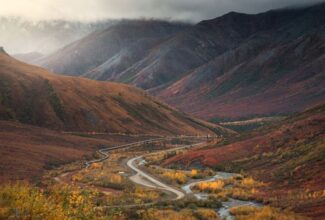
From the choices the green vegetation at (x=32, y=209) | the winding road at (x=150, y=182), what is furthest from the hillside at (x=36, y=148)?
the green vegetation at (x=32, y=209)

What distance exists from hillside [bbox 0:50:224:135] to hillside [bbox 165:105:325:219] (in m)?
58.8

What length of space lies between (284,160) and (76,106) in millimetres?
99246

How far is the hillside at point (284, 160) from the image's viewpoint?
147 ft

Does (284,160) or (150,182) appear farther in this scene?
(284,160)

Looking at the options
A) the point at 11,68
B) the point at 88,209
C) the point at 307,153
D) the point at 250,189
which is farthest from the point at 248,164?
the point at 11,68

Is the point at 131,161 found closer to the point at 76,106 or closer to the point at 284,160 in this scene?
the point at 284,160

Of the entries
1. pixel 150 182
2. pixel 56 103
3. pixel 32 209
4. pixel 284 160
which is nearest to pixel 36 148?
pixel 150 182

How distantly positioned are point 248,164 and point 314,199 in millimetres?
34835

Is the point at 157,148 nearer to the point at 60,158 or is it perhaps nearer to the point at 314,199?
the point at 60,158

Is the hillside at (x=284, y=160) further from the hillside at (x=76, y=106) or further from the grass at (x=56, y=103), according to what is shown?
the grass at (x=56, y=103)

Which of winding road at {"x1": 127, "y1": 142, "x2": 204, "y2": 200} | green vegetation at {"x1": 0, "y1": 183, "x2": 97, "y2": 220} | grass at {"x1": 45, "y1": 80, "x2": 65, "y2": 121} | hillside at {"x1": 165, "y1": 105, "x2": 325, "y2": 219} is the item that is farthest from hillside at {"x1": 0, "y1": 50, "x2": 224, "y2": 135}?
green vegetation at {"x1": 0, "y1": 183, "x2": 97, "y2": 220}

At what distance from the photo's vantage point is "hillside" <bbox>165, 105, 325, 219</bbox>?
44691mm

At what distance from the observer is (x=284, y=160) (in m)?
67.6

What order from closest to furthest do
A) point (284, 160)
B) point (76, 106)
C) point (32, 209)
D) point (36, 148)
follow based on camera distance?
point (32, 209)
point (284, 160)
point (36, 148)
point (76, 106)
